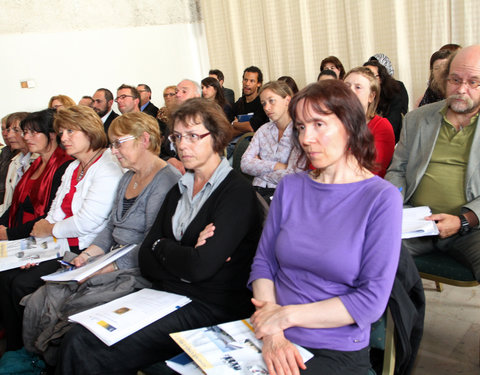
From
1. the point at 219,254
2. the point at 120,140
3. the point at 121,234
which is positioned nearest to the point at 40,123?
the point at 120,140

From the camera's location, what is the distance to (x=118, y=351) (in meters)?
1.60

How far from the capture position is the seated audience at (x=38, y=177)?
303 cm

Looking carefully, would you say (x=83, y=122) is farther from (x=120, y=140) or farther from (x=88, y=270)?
(x=88, y=270)

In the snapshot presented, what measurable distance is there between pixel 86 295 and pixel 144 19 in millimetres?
6370

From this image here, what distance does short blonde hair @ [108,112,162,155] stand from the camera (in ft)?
7.84

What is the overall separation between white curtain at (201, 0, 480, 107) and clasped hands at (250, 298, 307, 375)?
14.0 ft

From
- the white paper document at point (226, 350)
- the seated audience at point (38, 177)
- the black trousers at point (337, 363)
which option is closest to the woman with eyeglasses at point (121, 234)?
the white paper document at point (226, 350)

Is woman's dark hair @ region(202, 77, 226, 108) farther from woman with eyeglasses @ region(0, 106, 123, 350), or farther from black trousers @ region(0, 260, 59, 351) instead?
black trousers @ region(0, 260, 59, 351)

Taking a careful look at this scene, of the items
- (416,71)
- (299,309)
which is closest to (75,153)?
(299,309)

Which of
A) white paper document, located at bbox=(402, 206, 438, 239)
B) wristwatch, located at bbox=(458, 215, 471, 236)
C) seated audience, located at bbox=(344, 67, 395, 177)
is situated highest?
seated audience, located at bbox=(344, 67, 395, 177)

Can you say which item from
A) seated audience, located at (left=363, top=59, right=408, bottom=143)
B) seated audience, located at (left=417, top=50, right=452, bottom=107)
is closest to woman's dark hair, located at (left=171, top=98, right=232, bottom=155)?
seated audience, located at (left=417, top=50, right=452, bottom=107)

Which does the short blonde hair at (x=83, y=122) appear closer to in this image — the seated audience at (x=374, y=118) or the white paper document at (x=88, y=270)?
the white paper document at (x=88, y=270)

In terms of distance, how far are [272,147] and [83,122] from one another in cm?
133

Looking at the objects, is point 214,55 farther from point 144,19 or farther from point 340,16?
point 340,16
